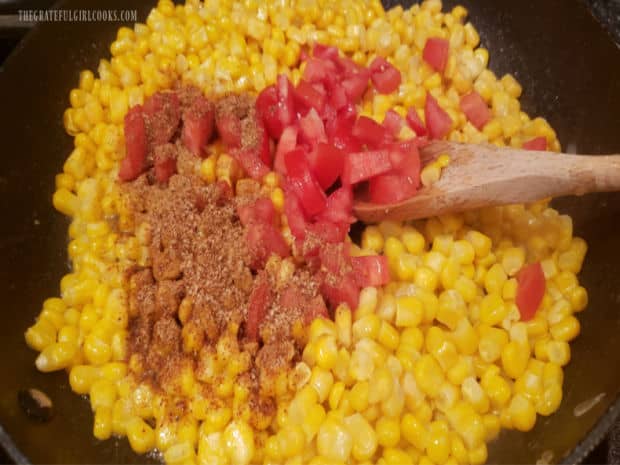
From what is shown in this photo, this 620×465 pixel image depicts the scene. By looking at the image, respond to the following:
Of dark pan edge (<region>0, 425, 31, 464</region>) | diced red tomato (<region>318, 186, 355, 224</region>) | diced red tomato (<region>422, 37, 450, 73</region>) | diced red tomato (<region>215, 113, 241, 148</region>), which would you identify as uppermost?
diced red tomato (<region>422, 37, 450, 73</region>)

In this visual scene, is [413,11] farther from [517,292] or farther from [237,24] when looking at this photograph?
[517,292]

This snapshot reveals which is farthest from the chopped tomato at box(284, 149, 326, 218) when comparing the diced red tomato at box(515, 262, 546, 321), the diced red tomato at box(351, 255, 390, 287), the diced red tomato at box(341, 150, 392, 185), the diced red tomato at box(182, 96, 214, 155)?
the diced red tomato at box(515, 262, 546, 321)

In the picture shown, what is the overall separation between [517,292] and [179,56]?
5.63 ft

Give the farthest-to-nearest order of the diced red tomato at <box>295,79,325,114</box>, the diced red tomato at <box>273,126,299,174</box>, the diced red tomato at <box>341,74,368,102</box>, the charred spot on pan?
the diced red tomato at <box>341,74,368,102</box> → the diced red tomato at <box>295,79,325,114</box> → the diced red tomato at <box>273,126,299,174</box> → the charred spot on pan

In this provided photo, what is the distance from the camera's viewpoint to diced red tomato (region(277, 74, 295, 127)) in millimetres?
2195

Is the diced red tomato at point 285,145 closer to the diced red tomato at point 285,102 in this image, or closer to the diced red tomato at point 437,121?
the diced red tomato at point 285,102

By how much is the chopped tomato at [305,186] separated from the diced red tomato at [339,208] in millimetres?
24

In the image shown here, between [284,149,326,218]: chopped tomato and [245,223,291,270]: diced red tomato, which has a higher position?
[284,149,326,218]: chopped tomato

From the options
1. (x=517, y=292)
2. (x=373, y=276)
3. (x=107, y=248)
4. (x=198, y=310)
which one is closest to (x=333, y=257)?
(x=373, y=276)

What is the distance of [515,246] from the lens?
215cm

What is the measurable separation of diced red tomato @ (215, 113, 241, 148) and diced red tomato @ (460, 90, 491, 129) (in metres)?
0.99

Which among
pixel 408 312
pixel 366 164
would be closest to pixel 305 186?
pixel 366 164

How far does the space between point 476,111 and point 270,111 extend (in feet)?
2.97

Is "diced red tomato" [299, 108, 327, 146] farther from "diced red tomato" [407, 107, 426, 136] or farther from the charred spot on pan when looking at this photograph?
the charred spot on pan
